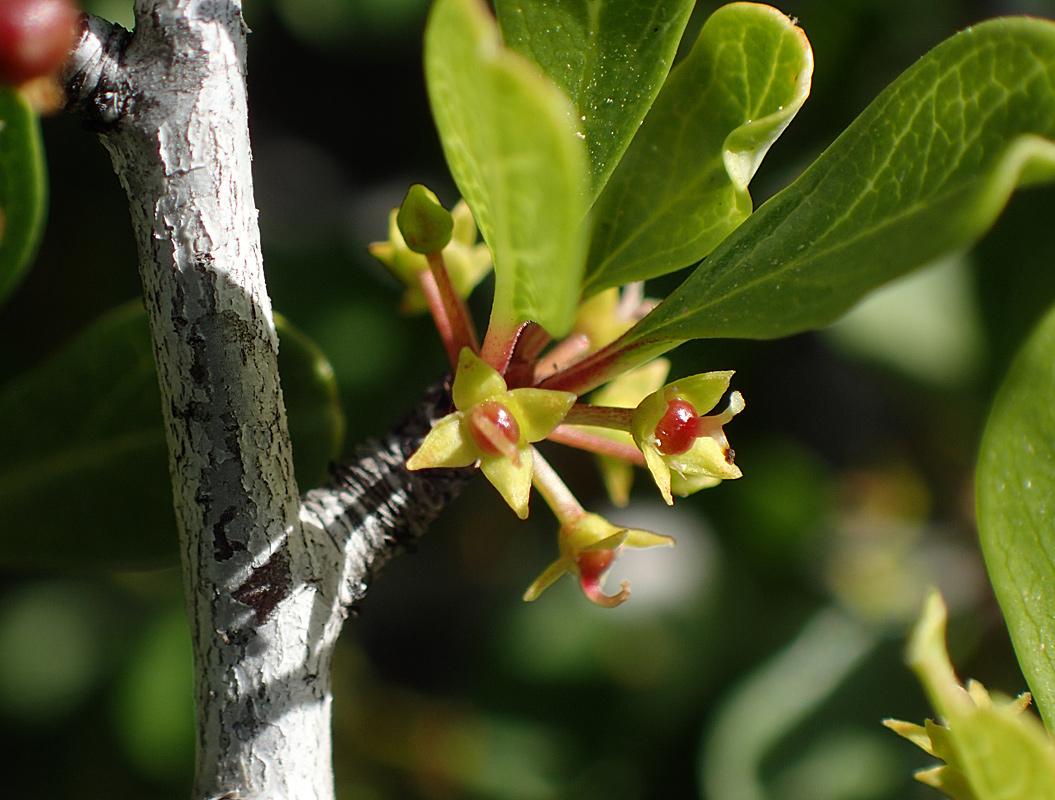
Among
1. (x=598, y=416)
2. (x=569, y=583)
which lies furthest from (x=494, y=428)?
(x=569, y=583)

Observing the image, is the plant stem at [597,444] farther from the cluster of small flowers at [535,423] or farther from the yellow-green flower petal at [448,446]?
the yellow-green flower petal at [448,446]

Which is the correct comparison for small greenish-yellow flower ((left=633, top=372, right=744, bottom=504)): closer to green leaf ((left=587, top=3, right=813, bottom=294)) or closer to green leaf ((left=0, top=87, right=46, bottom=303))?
green leaf ((left=587, top=3, right=813, bottom=294))

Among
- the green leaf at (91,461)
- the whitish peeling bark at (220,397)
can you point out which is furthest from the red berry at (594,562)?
the green leaf at (91,461)

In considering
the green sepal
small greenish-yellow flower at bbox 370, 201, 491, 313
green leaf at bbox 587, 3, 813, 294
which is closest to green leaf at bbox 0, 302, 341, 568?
small greenish-yellow flower at bbox 370, 201, 491, 313

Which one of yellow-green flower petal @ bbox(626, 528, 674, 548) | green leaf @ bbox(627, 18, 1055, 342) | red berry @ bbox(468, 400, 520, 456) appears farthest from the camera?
yellow-green flower petal @ bbox(626, 528, 674, 548)

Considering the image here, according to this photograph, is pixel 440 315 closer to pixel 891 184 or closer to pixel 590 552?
pixel 590 552

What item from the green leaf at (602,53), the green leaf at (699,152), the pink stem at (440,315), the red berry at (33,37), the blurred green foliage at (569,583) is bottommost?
the blurred green foliage at (569,583)
